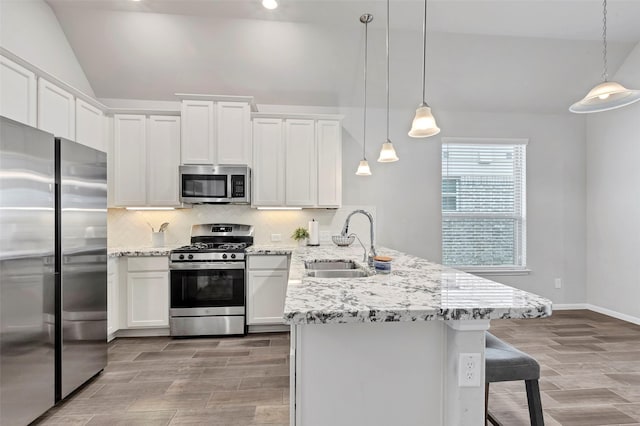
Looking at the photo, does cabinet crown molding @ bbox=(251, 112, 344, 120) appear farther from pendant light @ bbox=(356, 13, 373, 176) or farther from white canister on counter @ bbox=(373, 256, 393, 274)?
white canister on counter @ bbox=(373, 256, 393, 274)

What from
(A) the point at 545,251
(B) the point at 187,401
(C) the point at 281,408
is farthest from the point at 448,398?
(A) the point at 545,251

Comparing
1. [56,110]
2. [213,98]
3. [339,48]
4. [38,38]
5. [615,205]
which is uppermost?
[339,48]

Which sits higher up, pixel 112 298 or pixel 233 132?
pixel 233 132

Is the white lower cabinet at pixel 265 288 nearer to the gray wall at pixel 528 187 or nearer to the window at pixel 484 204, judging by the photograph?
the gray wall at pixel 528 187

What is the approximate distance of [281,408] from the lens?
2279 mm

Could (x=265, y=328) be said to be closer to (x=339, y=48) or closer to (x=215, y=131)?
(x=215, y=131)

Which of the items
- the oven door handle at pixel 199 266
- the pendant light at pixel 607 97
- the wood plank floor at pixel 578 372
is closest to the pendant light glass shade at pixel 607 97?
the pendant light at pixel 607 97

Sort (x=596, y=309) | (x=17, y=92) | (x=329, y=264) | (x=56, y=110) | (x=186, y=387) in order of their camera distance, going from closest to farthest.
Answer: (x=17, y=92)
(x=186, y=387)
(x=329, y=264)
(x=56, y=110)
(x=596, y=309)

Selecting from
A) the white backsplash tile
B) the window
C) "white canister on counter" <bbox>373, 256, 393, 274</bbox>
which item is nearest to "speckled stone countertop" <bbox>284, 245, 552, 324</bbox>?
"white canister on counter" <bbox>373, 256, 393, 274</bbox>

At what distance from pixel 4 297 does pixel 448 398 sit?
2.23m

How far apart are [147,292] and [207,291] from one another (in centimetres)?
63

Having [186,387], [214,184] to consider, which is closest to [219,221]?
[214,184]

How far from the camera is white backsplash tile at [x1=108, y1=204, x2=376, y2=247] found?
414cm

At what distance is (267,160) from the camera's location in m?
4.02
